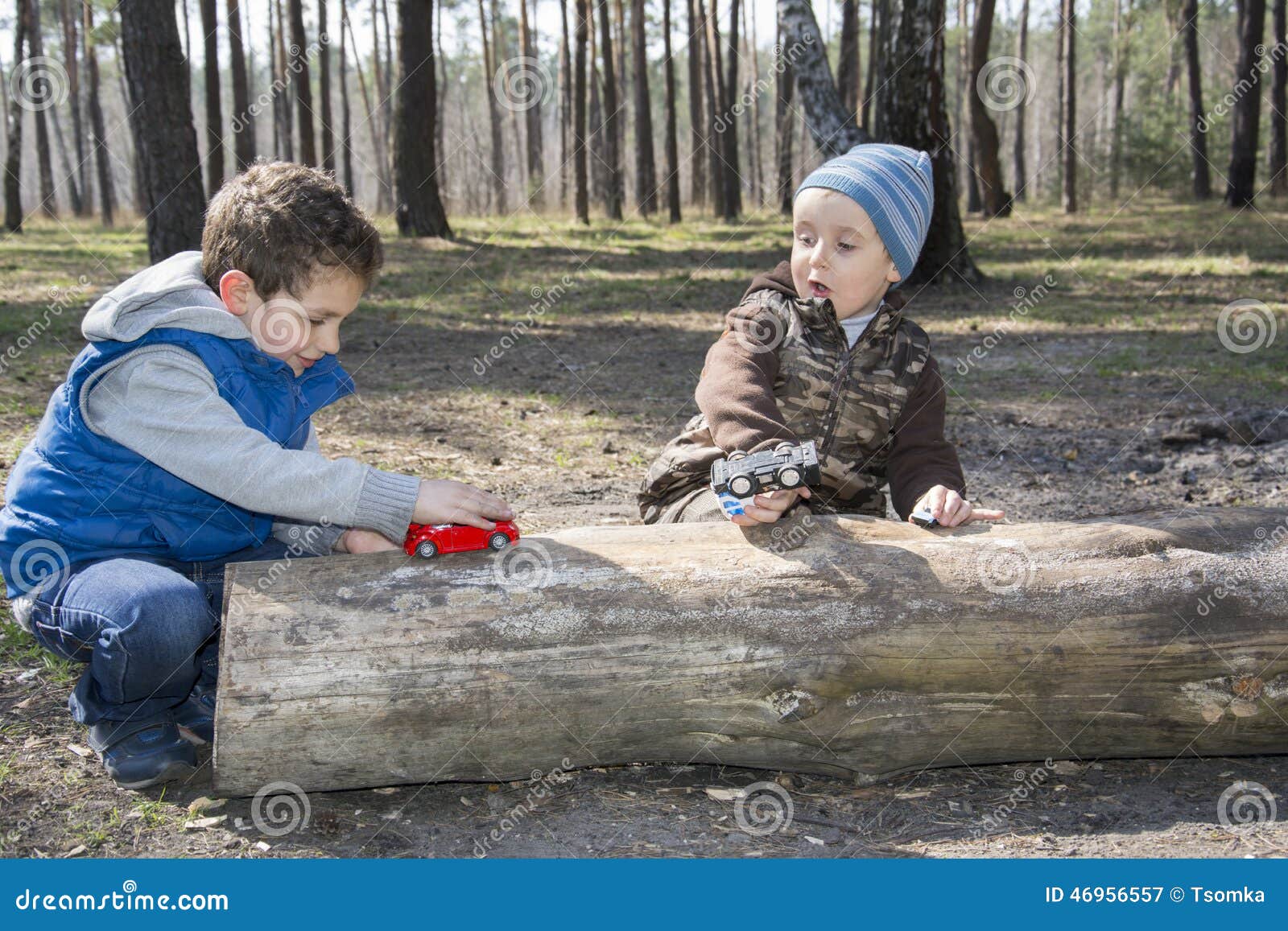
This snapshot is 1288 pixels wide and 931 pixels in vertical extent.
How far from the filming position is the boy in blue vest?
2859 mm

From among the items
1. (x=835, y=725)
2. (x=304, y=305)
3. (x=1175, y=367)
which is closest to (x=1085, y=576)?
(x=835, y=725)

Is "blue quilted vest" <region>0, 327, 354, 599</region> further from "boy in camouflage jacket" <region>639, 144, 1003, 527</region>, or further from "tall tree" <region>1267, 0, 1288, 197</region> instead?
"tall tree" <region>1267, 0, 1288, 197</region>

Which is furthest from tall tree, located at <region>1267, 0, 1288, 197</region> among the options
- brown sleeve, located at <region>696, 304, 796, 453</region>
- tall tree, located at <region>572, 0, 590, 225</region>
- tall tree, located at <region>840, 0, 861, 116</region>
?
brown sleeve, located at <region>696, 304, 796, 453</region>

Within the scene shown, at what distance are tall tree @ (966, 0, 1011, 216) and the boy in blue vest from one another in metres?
20.2

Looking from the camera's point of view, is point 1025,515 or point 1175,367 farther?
point 1175,367

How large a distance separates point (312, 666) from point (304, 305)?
3.19 ft

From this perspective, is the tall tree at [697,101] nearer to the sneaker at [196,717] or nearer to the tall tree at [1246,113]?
the tall tree at [1246,113]

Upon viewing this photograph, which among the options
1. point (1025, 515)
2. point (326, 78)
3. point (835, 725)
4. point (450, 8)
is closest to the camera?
point (835, 725)

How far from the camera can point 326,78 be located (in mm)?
29000

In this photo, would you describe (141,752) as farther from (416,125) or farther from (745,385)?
(416,125)

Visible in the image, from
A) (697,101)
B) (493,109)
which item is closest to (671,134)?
(697,101)

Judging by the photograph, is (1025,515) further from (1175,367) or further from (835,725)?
(1175,367)

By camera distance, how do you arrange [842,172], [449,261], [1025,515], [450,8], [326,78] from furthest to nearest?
[450,8] < [326,78] < [449,261] < [1025,515] < [842,172]

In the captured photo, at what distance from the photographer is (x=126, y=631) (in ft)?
9.22
